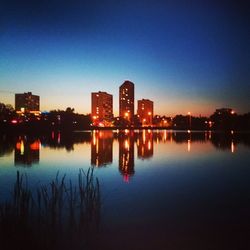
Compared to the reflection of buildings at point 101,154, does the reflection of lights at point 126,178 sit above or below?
below

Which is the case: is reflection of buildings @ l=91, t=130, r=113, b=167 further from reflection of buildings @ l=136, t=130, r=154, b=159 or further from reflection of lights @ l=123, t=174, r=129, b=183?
reflection of lights @ l=123, t=174, r=129, b=183

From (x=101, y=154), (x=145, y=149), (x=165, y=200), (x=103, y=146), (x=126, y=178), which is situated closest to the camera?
(x=165, y=200)

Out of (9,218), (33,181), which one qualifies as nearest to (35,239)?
(9,218)

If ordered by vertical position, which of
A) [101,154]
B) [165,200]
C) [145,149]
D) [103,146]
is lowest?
[165,200]

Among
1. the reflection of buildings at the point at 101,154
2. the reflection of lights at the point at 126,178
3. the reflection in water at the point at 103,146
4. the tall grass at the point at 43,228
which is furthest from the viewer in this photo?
the reflection in water at the point at 103,146

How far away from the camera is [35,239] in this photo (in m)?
11.4

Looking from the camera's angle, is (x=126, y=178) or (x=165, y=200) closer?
(x=165, y=200)

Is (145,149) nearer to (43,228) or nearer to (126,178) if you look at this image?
(126,178)

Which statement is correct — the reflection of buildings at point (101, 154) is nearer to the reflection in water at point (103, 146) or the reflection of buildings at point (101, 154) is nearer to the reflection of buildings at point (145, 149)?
the reflection in water at point (103, 146)

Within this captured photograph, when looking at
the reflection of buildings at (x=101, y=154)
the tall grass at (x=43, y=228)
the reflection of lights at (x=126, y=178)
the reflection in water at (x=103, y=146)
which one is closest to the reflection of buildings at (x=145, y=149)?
the reflection in water at (x=103, y=146)

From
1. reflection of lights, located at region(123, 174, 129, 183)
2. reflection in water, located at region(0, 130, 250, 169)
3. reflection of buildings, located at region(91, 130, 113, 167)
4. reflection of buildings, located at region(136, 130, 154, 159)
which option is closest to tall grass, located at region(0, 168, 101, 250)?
reflection of lights, located at region(123, 174, 129, 183)

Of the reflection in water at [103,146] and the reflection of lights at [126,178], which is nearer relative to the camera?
the reflection of lights at [126,178]

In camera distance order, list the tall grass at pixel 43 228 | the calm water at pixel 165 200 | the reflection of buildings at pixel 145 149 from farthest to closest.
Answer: the reflection of buildings at pixel 145 149
the calm water at pixel 165 200
the tall grass at pixel 43 228

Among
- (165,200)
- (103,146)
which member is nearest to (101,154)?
(103,146)
